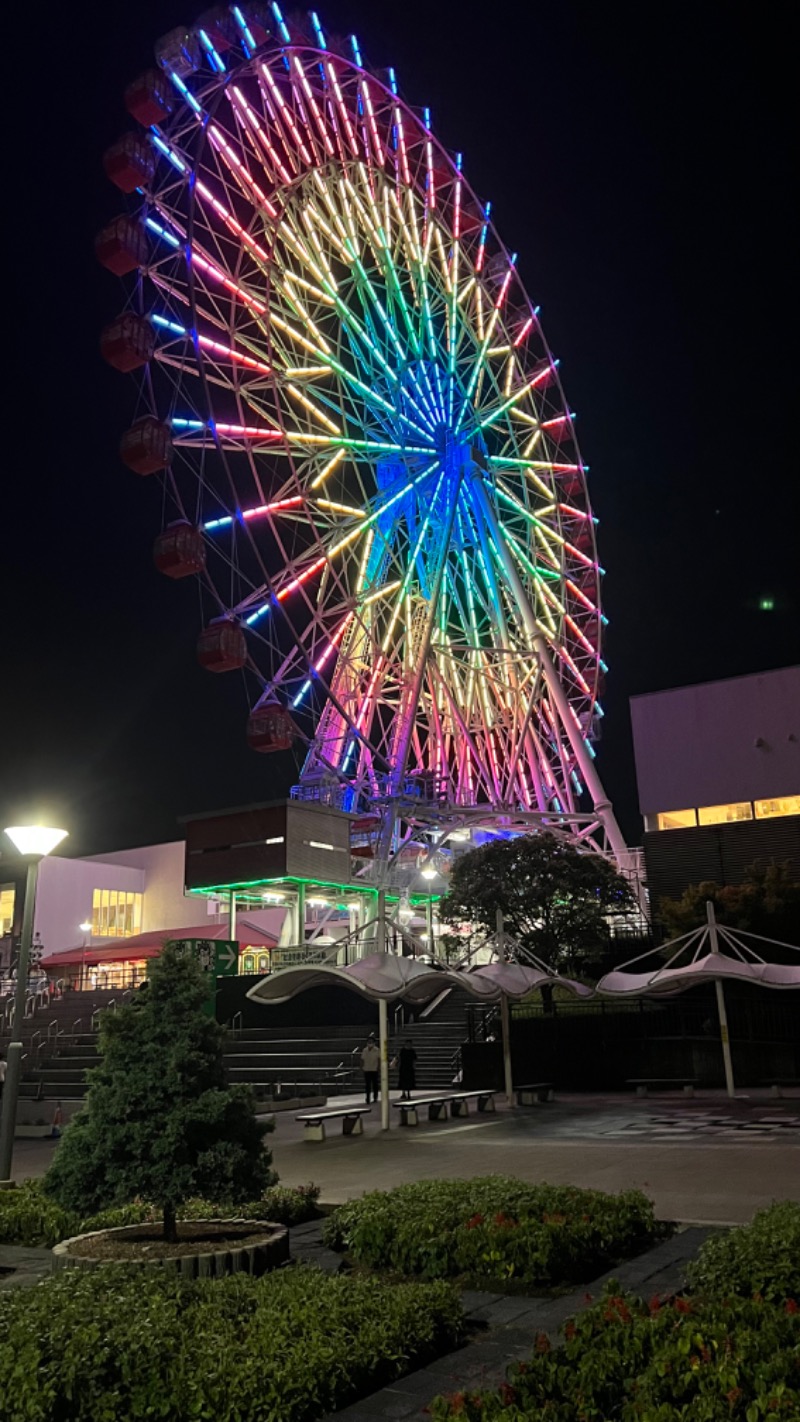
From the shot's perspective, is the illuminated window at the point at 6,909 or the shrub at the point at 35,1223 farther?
the illuminated window at the point at 6,909

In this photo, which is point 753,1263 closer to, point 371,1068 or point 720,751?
point 371,1068

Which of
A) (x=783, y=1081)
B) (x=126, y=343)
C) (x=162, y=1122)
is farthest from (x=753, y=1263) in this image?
(x=126, y=343)

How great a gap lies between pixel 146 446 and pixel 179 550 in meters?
2.74

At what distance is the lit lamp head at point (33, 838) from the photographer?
11.2m

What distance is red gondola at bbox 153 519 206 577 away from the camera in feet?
93.7

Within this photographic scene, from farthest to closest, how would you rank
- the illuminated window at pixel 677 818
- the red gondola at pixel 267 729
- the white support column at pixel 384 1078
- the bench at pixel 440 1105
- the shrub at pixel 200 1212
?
the illuminated window at pixel 677 818
the red gondola at pixel 267 729
the bench at pixel 440 1105
the white support column at pixel 384 1078
the shrub at pixel 200 1212

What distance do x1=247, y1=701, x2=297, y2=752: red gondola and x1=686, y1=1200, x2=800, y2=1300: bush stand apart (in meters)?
27.4

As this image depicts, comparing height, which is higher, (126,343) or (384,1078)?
(126,343)

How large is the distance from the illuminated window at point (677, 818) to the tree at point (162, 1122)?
141 feet

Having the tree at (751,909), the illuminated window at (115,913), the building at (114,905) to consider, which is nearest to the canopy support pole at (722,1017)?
the tree at (751,909)

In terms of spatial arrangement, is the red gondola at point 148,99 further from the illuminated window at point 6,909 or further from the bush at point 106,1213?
the illuminated window at point 6,909

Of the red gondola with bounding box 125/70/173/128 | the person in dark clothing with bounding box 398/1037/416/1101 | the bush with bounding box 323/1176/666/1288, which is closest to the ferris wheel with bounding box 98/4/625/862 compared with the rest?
the red gondola with bounding box 125/70/173/128

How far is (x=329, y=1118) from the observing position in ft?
60.2

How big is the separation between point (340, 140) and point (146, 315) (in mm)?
8358
